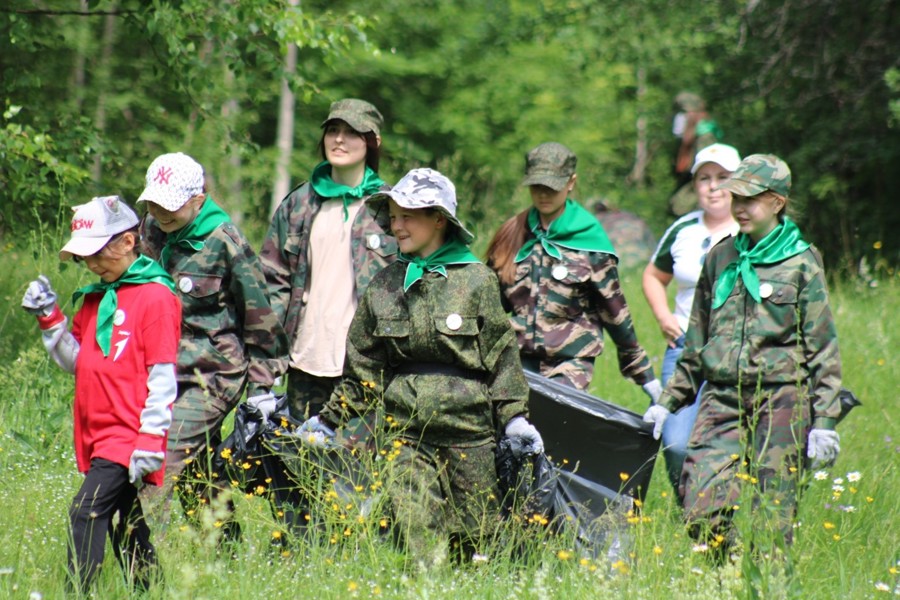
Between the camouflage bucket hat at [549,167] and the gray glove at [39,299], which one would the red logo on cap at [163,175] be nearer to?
the gray glove at [39,299]

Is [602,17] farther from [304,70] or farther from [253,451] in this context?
[253,451]

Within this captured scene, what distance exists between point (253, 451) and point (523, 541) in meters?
1.14

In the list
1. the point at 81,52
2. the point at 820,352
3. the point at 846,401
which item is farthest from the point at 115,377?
the point at 81,52

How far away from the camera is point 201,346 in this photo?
488 centimetres

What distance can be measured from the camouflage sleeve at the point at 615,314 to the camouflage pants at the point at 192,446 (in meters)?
1.89

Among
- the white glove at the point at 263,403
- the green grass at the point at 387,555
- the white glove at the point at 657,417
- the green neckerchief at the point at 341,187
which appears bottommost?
the green grass at the point at 387,555

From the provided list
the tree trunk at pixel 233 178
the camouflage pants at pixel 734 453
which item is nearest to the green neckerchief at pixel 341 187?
the camouflage pants at pixel 734 453

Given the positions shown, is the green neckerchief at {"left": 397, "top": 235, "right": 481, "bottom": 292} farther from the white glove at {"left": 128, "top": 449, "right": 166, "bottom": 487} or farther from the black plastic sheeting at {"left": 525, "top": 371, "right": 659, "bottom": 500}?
the white glove at {"left": 128, "top": 449, "right": 166, "bottom": 487}

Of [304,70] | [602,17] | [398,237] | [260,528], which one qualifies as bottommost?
[260,528]

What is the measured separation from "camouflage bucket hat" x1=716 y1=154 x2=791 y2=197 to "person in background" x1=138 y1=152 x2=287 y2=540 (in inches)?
78.1

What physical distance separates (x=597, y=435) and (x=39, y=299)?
240 centimetres

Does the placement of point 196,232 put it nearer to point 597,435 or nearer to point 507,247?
point 507,247

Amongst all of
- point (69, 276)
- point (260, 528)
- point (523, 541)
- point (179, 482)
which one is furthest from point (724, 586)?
point (69, 276)

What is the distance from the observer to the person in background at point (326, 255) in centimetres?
536
